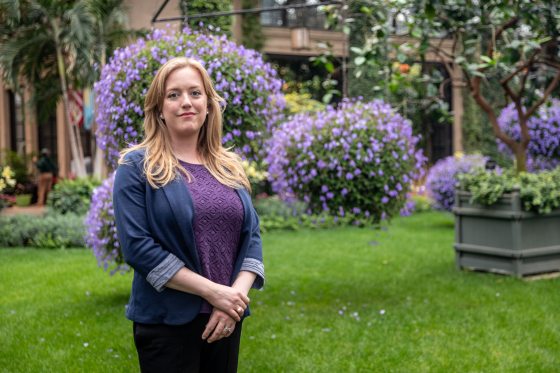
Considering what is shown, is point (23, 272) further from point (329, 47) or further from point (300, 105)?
point (300, 105)

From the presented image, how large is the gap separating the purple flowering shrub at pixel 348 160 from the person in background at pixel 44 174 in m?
11.8

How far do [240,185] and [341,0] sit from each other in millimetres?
3630

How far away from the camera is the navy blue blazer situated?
2525 millimetres

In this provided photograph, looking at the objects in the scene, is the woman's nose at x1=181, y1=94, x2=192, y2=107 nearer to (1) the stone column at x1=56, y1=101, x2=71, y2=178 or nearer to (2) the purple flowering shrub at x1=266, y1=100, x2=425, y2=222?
(2) the purple flowering shrub at x1=266, y1=100, x2=425, y2=222

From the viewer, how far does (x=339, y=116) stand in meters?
6.14

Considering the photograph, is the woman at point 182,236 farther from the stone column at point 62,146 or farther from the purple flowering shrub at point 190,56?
the stone column at point 62,146

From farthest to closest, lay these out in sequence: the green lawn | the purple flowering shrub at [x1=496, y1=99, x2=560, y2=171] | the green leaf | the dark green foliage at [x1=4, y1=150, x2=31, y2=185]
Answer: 1. the dark green foliage at [x1=4, y1=150, x2=31, y2=185]
2. the purple flowering shrub at [x1=496, y1=99, x2=560, y2=171]
3. the green leaf
4. the green lawn

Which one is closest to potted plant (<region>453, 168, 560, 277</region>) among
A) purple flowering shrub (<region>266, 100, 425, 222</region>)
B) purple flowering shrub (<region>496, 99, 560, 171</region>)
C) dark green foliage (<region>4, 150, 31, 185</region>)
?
purple flowering shrub (<region>266, 100, 425, 222</region>)

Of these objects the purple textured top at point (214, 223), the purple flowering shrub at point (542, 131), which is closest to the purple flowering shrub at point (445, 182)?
the purple flowering shrub at point (542, 131)

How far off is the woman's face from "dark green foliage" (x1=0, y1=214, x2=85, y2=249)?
877cm

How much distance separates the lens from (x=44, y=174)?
55.7 ft

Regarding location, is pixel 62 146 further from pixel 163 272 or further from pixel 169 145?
pixel 163 272

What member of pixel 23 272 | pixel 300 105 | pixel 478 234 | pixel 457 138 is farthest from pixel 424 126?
pixel 23 272

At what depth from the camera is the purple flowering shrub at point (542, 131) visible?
10070 millimetres
